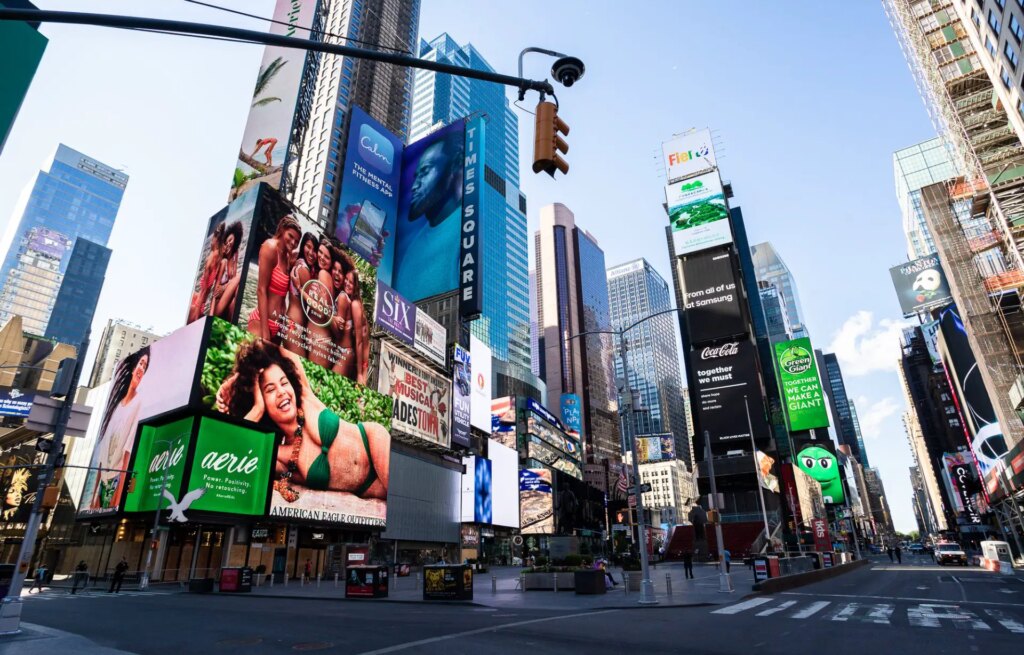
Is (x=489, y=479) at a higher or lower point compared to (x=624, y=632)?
higher

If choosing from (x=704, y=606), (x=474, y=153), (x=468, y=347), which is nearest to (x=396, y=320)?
(x=468, y=347)

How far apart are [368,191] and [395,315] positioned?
20.8m

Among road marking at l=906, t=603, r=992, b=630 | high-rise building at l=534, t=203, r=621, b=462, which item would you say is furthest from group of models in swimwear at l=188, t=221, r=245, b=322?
high-rise building at l=534, t=203, r=621, b=462

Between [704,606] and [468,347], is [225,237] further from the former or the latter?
[704,606]

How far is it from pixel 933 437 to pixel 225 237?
191224mm

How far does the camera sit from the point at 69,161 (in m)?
191

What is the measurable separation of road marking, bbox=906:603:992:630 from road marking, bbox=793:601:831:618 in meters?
2.31

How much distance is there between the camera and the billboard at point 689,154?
9598 cm

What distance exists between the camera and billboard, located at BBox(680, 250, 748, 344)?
83625mm

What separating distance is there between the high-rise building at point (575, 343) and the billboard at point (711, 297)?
8656 cm

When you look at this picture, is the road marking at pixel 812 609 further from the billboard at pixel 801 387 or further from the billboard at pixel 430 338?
the billboard at pixel 801 387

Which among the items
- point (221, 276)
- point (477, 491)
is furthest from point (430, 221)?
point (477, 491)

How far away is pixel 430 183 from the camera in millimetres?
74750

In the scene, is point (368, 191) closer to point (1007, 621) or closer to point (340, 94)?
point (340, 94)
